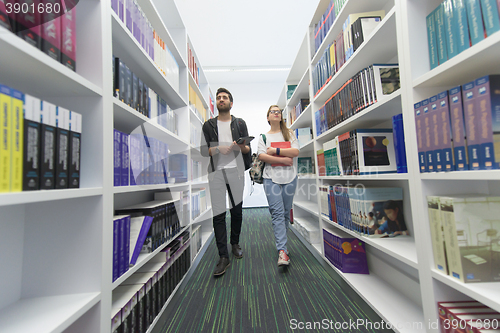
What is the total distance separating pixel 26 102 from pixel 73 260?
0.50m

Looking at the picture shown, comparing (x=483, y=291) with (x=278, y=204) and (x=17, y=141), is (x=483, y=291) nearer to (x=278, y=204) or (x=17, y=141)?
(x=278, y=204)

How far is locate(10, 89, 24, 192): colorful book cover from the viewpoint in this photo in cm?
45

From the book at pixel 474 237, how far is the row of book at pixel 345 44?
99cm

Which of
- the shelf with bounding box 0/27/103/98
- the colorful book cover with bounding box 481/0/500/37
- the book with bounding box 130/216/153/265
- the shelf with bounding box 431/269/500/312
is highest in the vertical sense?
the colorful book cover with bounding box 481/0/500/37

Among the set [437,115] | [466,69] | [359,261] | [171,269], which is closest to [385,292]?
[359,261]

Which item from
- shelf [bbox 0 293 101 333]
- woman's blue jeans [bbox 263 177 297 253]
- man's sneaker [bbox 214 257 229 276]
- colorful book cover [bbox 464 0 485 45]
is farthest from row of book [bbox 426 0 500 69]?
man's sneaker [bbox 214 257 229 276]

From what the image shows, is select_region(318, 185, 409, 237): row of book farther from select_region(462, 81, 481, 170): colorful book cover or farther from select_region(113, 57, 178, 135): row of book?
select_region(113, 57, 178, 135): row of book

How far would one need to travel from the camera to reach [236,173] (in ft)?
5.77

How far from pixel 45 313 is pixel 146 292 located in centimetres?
43

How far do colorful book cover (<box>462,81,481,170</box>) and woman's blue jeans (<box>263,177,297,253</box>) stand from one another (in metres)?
1.20

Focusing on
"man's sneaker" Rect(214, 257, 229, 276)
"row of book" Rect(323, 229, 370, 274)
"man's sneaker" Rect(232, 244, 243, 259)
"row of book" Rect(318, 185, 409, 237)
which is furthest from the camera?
"man's sneaker" Rect(232, 244, 243, 259)

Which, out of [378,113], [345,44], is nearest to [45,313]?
[378,113]

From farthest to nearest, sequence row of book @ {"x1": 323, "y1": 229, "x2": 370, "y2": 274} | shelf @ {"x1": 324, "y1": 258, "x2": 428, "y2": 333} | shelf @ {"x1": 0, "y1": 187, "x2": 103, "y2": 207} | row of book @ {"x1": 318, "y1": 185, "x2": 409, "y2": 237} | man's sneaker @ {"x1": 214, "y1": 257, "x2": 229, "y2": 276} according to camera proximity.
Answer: man's sneaker @ {"x1": 214, "y1": 257, "x2": 229, "y2": 276} < row of book @ {"x1": 323, "y1": 229, "x2": 370, "y2": 274} < row of book @ {"x1": 318, "y1": 185, "x2": 409, "y2": 237} < shelf @ {"x1": 324, "y1": 258, "x2": 428, "y2": 333} < shelf @ {"x1": 0, "y1": 187, "x2": 103, "y2": 207}

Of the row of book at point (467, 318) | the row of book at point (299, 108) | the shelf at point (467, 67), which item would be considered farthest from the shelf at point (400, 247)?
the row of book at point (299, 108)
